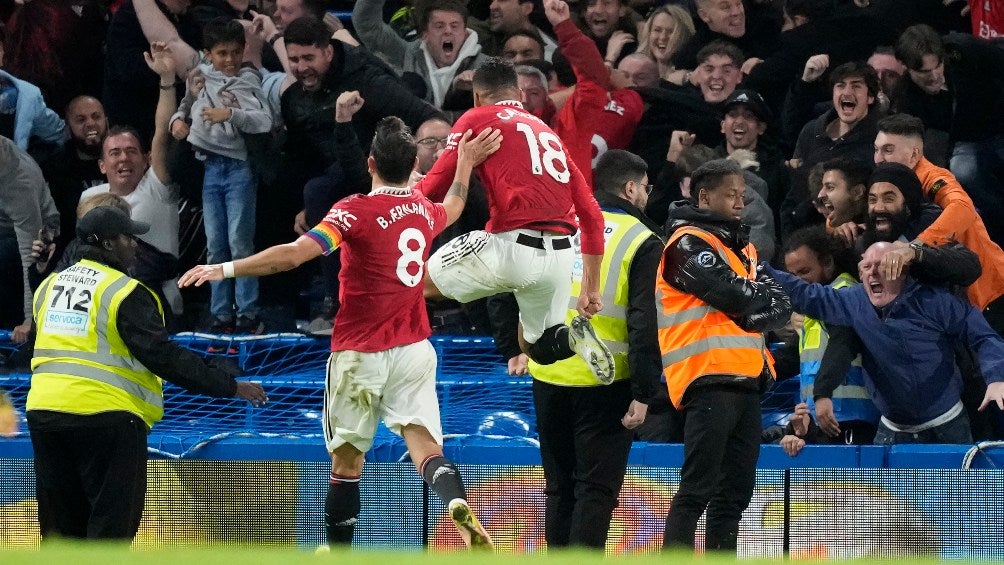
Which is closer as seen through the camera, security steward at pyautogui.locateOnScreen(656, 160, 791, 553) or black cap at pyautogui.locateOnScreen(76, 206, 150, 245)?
security steward at pyautogui.locateOnScreen(656, 160, 791, 553)

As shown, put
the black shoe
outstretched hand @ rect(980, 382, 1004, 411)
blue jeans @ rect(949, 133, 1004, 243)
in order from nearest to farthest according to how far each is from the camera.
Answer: outstretched hand @ rect(980, 382, 1004, 411), blue jeans @ rect(949, 133, 1004, 243), the black shoe

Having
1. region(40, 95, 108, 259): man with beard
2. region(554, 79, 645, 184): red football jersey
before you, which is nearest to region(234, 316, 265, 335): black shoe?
region(40, 95, 108, 259): man with beard

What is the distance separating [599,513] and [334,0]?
7.43 metres

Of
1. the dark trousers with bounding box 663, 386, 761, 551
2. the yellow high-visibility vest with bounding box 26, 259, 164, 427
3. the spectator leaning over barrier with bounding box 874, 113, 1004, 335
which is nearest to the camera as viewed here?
the dark trousers with bounding box 663, 386, 761, 551

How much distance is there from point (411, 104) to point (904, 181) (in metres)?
3.59

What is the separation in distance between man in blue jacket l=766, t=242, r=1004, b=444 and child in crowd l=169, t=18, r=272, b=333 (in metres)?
4.11

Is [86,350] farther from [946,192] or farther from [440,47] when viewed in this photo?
[946,192]

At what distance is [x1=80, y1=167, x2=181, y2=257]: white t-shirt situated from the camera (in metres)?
10.8

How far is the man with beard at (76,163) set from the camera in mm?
11461

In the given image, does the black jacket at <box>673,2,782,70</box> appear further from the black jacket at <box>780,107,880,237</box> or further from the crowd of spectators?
the black jacket at <box>780,107,880,237</box>

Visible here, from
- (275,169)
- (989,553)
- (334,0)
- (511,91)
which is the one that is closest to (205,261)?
(275,169)

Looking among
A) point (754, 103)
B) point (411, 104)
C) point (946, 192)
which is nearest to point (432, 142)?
point (411, 104)

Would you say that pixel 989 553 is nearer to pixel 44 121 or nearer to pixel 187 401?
pixel 187 401

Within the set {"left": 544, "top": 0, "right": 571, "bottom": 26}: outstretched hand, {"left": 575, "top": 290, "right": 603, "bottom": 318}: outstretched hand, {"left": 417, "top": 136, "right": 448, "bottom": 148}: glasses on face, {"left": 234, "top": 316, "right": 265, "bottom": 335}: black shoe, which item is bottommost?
→ {"left": 234, "top": 316, "right": 265, "bottom": 335}: black shoe
